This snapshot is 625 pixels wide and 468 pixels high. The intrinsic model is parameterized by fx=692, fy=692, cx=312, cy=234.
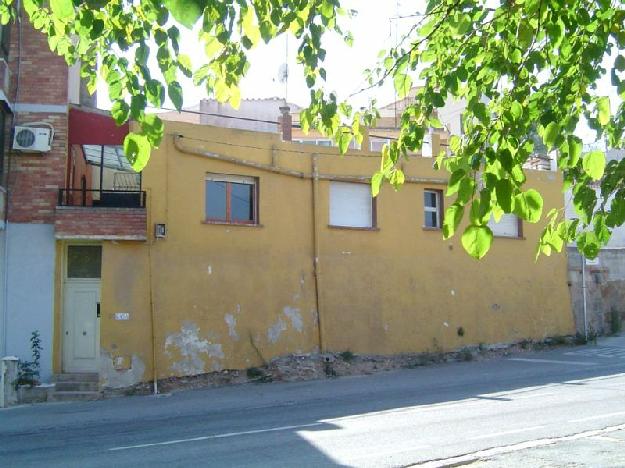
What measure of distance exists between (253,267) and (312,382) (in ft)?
10.7

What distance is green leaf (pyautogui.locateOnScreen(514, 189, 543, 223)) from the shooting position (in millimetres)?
3473

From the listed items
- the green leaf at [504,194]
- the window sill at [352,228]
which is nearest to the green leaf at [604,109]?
the green leaf at [504,194]

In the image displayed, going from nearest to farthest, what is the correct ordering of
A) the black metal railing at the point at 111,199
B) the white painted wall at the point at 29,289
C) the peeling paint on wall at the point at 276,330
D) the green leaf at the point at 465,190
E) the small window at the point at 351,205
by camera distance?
the green leaf at the point at 465,190, the white painted wall at the point at 29,289, the black metal railing at the point at 111,199, the peeling paint on wall at the point at 276,330, the small window at the point at 351,205

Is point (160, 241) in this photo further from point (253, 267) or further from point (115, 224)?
point (253, 267)

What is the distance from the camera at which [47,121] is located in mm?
15492

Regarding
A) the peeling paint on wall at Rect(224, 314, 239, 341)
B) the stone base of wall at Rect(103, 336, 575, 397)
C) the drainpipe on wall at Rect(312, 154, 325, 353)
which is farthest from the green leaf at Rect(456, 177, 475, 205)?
the drainpipe on wall at Rect(312, 154, 325, 353)

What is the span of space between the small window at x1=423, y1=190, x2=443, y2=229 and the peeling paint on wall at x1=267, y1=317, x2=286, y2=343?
19.3 feet

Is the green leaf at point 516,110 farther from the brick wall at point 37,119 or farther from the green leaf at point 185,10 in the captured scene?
the brick wall at point 37,119

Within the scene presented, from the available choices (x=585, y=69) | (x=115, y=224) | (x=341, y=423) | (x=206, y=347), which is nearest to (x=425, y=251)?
(x=206, y=347)

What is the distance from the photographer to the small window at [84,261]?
15859 mm

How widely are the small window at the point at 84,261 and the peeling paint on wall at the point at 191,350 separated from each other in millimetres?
2325

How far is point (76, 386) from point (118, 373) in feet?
2.99

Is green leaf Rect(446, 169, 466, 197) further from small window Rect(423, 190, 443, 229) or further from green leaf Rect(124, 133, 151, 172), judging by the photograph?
small window Rect(423, 190, 443, 229)

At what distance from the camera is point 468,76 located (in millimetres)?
5426
